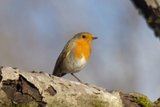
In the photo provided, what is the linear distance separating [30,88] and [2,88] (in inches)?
4.4

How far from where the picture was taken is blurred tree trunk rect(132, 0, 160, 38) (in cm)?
215

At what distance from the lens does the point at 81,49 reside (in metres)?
4.33

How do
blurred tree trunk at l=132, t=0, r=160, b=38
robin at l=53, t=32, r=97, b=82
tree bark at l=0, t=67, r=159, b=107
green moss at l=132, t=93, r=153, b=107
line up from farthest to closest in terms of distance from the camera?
robin at l=53, t=32, r=97, b=82, blurred tree trunk at l=132, t=0, r=160, b=38, green moss at l=132, t=93, r=153, b=107, tree bark at l=0, t=67, r=159, b=107

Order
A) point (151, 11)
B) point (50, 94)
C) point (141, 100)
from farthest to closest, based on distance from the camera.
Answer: point (151, 11) → point (141, 100) → point (50, 94)

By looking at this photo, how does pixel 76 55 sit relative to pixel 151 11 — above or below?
above

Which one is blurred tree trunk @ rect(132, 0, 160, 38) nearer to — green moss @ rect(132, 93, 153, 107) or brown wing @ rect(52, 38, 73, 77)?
green moss @ rect(132, 93, 153, 107)

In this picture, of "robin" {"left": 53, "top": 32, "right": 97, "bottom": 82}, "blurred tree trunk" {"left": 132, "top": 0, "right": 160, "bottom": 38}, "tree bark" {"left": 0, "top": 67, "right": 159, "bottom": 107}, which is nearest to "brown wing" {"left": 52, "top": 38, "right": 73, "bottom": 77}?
"robin" {"left": 53, "top": 32, "right": 97, "bottom": 82}

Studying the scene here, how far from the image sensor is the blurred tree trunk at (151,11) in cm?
215

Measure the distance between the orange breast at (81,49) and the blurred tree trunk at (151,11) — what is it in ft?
6.58

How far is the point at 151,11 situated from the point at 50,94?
0.71 m

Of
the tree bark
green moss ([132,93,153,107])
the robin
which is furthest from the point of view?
the robin

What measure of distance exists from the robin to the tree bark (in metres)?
2.33

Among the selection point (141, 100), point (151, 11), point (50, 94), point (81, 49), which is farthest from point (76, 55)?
point (50, 94)

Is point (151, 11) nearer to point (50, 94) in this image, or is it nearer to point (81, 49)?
point (50, 94)
